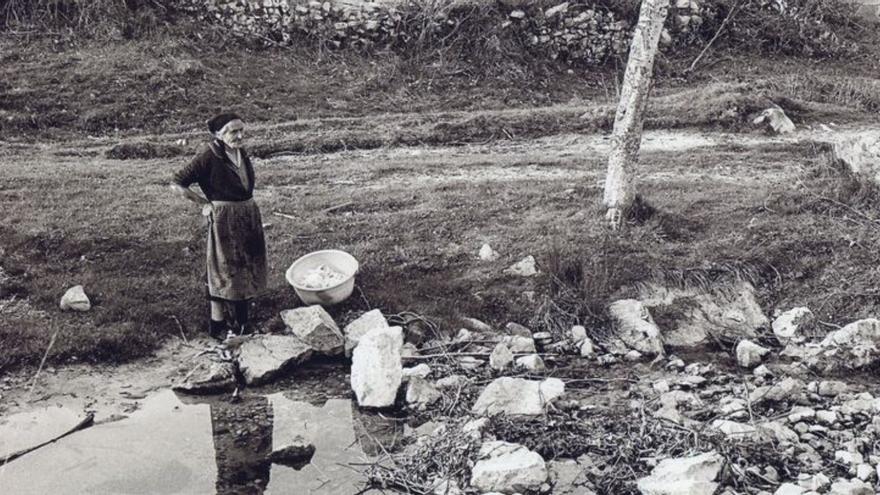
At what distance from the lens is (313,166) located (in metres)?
11.8

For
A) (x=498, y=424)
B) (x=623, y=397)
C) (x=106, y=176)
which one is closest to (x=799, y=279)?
(x=623, y=397)

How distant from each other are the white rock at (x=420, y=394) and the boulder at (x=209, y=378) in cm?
146

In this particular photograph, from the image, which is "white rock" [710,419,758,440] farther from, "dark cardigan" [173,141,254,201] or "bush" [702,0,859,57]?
"bush" [702,0,859,57]

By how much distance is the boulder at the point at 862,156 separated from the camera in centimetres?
992

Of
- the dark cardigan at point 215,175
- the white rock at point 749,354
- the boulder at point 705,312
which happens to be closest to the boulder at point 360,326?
the dark cardigan at point 215,175

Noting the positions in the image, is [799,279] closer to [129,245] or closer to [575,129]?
[575,129]

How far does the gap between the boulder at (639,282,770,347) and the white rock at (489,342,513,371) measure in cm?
160

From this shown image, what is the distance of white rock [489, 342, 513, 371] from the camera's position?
7078 mm

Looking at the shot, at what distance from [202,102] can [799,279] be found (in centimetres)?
1002

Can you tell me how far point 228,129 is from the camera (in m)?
6.68

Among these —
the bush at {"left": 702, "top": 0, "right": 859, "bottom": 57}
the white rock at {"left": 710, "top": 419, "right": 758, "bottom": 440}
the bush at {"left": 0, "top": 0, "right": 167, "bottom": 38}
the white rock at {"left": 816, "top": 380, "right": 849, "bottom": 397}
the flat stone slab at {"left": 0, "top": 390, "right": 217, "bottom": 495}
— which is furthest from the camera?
the bush at {"left": 702, "top": 0, "right": 859, "bottom": 57}

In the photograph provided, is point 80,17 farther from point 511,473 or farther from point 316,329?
point 511,473

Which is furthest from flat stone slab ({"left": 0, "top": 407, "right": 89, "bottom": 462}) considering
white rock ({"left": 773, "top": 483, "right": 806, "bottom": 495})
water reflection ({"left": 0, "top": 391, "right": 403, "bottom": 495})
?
white rock ({"left": 773, "top": 483, "right": 806, "bottom": 495})

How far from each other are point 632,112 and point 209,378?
5.06m
